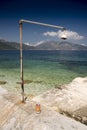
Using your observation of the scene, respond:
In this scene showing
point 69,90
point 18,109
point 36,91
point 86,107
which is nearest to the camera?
point 18,109

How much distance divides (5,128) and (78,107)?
6479 millimetres

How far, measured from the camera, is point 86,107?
45.1 feet

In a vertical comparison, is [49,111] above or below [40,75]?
above

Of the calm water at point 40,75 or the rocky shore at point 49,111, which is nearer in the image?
the rocky shore at point 49,111

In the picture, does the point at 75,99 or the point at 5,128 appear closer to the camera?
the point at 5,128

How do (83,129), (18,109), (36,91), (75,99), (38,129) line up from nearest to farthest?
1. (38,129)
2. (83,129)
3. (18,109)
4. (75,99)
5. (36,91)

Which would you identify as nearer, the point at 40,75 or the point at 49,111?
the point at 49,111

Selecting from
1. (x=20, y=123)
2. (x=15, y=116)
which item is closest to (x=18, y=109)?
(x=15, y=116)

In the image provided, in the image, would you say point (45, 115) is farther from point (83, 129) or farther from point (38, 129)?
point (83, 129)

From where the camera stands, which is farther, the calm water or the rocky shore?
the calm water

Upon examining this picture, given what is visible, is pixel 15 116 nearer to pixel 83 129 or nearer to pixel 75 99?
pixel 83 129

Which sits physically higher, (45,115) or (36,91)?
(45,115)

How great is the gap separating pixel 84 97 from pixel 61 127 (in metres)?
7.05

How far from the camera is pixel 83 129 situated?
997 cm
